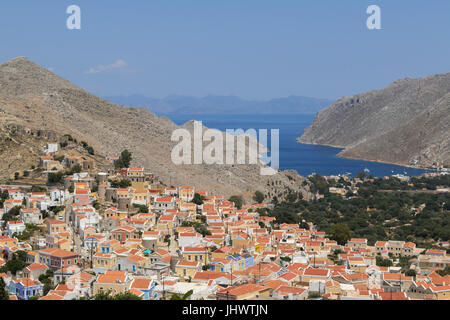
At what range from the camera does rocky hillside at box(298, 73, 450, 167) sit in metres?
89.4

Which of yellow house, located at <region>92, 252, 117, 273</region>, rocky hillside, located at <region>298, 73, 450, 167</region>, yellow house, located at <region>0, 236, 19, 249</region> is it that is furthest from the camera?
rocky hillside, located at <region>298, 73, 450, 167</region>

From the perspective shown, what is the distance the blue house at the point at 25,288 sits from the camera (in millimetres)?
15703

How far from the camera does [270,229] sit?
26797 millimetres

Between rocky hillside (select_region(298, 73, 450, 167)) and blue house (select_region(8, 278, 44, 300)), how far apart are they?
6961 centimetres

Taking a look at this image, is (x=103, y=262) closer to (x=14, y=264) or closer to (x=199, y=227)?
(x=14, y=264)

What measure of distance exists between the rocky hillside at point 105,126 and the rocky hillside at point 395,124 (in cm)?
3894

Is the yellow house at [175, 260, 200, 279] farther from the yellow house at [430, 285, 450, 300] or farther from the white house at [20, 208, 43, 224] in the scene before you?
the white house at [20, 208, 43, 224]

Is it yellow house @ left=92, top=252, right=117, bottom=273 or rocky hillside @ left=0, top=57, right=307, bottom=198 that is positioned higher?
rocky hillside @ left=0, top=57, right=307, bottom=198

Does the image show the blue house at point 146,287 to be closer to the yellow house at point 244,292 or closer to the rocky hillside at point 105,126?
the yellow house at point 244,292

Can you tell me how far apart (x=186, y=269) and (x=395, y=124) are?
335 feet

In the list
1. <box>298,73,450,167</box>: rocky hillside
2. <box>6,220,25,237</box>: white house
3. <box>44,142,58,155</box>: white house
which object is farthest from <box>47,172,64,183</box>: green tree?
<box>298,73,450,167</box>: rocky hillside

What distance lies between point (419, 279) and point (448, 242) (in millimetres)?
12011
